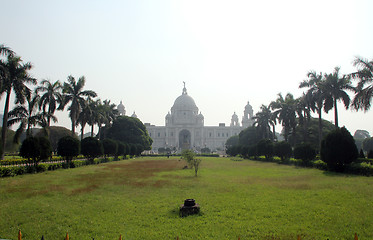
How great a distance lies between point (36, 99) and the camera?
3070 cm

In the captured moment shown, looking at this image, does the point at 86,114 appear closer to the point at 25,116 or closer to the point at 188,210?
the point at 25,116

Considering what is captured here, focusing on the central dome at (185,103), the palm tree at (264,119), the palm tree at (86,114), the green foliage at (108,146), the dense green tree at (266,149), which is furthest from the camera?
the central dome at (185,103)

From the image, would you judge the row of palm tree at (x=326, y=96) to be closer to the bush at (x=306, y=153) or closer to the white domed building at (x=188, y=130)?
the bush at (x=306, y=153)

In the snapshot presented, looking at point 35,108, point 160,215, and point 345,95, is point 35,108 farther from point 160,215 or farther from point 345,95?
point 345,95

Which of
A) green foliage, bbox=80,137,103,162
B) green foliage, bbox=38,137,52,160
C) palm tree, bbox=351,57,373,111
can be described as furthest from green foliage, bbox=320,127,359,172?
green foliage, bbox=80,137,103,162

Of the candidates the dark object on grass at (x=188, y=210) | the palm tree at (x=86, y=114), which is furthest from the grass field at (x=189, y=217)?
the palm tree at (x=86, y=114)

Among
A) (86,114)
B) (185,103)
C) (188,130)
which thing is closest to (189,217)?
(86,114)

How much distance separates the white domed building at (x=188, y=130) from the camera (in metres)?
115

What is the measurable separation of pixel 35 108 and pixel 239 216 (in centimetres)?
2781

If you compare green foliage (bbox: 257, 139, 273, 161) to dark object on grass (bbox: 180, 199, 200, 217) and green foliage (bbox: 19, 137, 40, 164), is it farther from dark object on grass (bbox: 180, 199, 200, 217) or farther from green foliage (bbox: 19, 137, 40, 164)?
dark object on grass (bbox: 180, 199, 200, 217)

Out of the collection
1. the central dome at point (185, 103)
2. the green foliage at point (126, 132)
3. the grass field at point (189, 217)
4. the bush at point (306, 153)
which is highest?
the central dome at point (185, 103)

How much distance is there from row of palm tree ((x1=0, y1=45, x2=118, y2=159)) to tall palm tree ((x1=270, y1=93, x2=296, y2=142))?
23528 millimetres

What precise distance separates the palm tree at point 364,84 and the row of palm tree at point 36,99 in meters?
26.9

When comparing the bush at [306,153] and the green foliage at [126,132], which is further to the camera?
the green foliage at [126,132]
